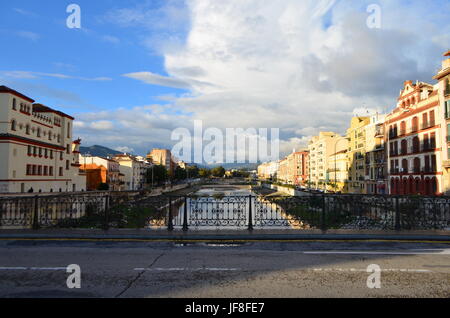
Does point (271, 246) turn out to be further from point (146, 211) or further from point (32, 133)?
point (32, 133)

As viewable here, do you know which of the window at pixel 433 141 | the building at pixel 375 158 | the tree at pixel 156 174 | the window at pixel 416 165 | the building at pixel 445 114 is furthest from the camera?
the tree at pixel 156 174

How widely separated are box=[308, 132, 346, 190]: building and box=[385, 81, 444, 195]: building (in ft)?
131

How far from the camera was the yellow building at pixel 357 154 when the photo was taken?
219ft

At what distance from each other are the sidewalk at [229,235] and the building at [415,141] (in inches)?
1393

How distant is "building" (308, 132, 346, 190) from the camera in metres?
99.3

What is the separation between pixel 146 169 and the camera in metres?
121

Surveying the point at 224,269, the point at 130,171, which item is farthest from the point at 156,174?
the point at 224,269

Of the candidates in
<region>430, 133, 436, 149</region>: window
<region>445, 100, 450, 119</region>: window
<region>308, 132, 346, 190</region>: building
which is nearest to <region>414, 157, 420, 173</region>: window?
<region>430, 133, 436, 149</region>: window

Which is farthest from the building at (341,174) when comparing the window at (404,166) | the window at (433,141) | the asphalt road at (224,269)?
the asphalt road at (224,269)

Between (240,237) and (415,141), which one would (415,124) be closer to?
(415,141)

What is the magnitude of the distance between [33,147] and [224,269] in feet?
169

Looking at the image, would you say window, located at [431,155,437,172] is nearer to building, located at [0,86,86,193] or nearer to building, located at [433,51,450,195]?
building, located at [433,51,450,195]

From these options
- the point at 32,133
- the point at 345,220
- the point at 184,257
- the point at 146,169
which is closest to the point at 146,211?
the point at 184,257

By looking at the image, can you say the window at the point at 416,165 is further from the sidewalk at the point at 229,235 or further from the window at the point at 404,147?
the sidewalk at the point at 229,235
